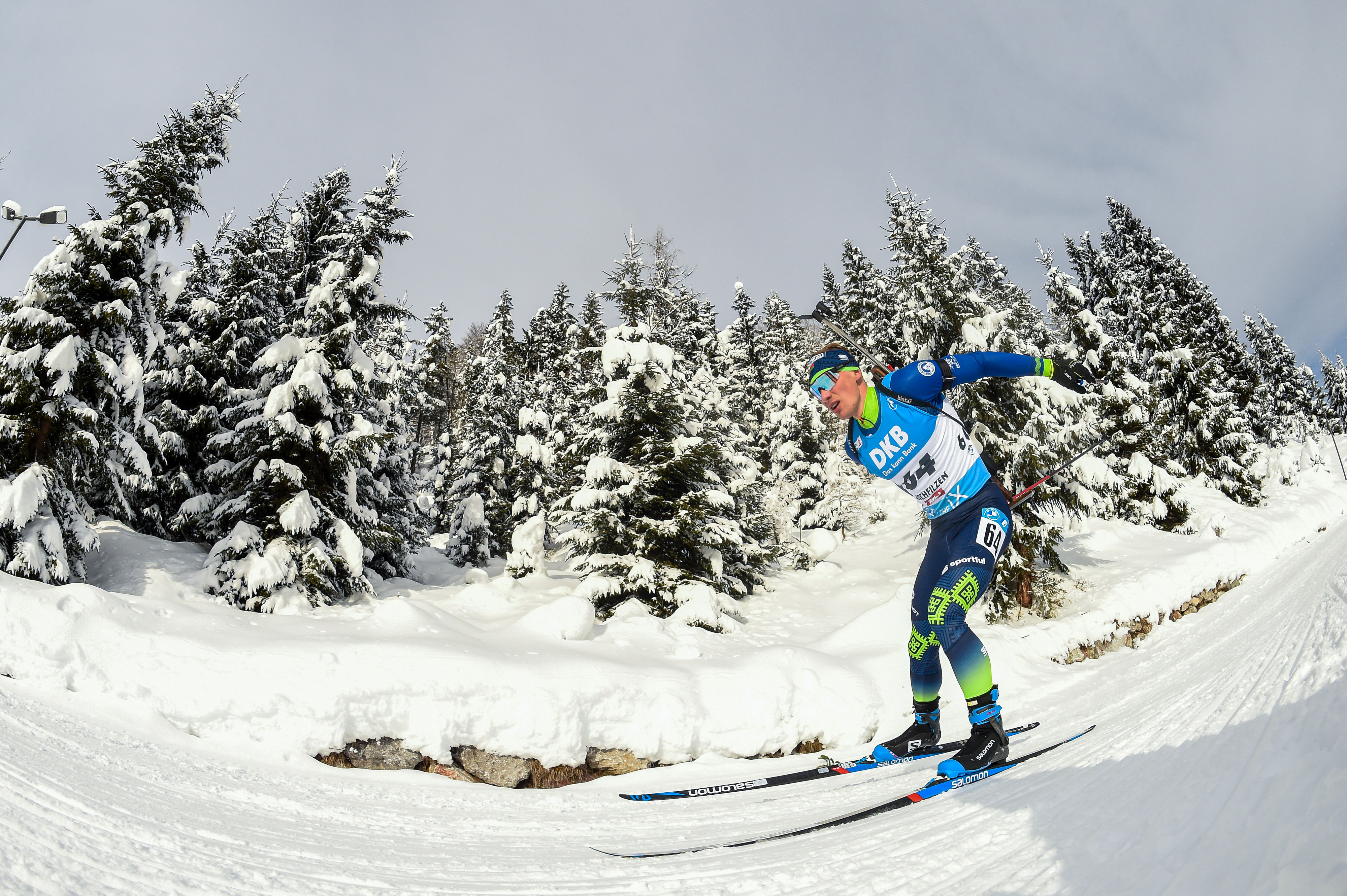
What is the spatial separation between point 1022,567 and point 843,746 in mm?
9424

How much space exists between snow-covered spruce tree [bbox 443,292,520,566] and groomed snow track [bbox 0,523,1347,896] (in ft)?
62.6

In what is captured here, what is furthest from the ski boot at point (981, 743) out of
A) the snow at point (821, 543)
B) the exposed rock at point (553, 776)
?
the snow at point (821, 543)

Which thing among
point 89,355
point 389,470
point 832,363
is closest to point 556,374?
point 389,470

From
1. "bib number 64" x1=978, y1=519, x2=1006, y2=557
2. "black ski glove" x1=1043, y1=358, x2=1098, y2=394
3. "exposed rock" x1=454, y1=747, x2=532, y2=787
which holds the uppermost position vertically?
"black ski glove" x1=1043, y1=358, x2=1098, y2=394

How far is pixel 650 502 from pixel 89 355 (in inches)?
423

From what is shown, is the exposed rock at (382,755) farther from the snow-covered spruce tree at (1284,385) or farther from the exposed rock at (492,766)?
the snow-covered spruce tree at (1284,385)

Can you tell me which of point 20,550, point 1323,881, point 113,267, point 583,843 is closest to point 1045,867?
point 1323,881

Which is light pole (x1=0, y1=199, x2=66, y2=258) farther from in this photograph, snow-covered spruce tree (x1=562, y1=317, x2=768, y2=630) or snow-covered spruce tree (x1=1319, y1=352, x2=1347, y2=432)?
snow-covered spruce tree (x1=1319, y1=352, x2=1347, y2=432)

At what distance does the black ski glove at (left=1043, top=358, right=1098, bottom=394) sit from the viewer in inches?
155

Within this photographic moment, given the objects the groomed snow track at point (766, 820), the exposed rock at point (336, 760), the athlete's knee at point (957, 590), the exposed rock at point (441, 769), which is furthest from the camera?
the exposed rock at point (441, 769)

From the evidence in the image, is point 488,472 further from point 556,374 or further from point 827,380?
point 827,380

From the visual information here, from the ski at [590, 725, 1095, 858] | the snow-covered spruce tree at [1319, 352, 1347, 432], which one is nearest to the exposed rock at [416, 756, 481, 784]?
the ski at [590, 725, 1095, 858]

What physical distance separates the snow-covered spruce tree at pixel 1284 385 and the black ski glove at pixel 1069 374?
63109 millimetres

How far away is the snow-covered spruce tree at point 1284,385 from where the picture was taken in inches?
2040
